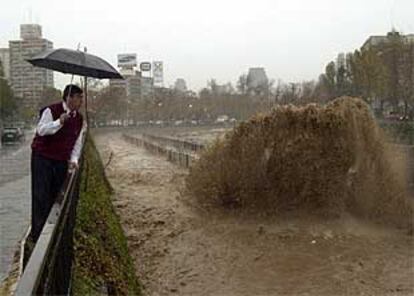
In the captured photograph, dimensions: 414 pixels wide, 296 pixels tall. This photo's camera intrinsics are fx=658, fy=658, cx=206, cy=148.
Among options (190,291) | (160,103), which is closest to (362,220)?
(190,291)

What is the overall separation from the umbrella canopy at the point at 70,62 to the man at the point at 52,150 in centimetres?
132

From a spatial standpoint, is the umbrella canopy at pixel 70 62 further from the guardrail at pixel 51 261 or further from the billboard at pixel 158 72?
the billboard at pixel 158 72

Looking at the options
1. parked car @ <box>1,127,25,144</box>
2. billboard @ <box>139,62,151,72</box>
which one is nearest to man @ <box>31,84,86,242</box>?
parked car @ <box>1,127,25,144</box>

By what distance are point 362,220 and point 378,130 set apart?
2597mm

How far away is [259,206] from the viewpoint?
18.2 m

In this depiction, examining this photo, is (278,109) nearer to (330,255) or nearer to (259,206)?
(259,206)

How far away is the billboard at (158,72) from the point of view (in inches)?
4910

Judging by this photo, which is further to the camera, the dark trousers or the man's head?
the dark trousers

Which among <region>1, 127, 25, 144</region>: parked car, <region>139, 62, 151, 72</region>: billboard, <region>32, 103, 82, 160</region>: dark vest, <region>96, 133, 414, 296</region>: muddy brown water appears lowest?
<region>1, 127, 25, 144</region>: parked car

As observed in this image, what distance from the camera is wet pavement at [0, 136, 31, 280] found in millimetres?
A: 13383

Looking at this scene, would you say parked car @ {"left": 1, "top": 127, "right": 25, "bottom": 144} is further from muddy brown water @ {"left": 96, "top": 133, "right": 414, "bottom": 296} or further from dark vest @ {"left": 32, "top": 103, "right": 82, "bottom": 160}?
dark vest @ {"left": 32, "top": 103, "right": 82, "bottom": 160}

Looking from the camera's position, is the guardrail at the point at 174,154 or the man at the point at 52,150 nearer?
the man at the point at 52,150

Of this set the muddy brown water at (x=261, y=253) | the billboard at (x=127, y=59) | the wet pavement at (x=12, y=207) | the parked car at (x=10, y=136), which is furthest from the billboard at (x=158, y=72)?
the muddy brown water at (x=261, y=253)

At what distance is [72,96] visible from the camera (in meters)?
6.45
